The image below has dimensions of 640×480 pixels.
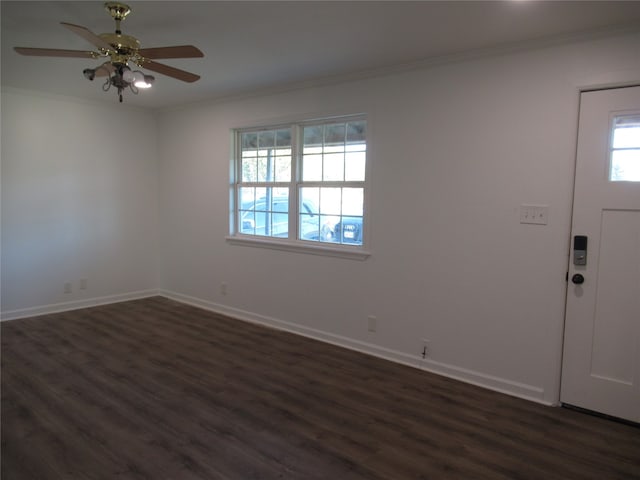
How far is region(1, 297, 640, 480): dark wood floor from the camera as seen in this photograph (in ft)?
7.30

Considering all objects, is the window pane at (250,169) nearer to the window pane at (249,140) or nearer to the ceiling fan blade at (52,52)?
the window pane at (249,140)

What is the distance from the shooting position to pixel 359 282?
3904 millimetres

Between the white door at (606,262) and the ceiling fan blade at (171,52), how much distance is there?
243 cm

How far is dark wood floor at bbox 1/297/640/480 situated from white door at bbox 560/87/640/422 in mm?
233

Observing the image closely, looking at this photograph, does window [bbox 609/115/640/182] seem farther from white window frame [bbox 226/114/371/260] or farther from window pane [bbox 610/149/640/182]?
white window frame [bbox 226/114/371/260]

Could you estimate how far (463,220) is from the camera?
328cm

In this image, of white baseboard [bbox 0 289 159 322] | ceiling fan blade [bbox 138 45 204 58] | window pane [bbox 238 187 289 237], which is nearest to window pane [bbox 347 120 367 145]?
window pane [bbox 238 187 289 237]

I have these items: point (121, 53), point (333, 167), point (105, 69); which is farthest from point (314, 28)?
point (333, 167)

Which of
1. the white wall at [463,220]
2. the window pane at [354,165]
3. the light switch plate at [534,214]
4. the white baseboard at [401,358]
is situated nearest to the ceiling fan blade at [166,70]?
the white wall at [463,220]

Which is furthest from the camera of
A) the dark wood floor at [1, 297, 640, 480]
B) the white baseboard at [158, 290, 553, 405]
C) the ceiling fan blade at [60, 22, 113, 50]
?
the white baseboard at [158, 290, 553, 405]

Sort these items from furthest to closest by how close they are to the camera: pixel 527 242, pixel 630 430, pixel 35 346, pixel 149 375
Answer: pixel 35 346, pixel 149 375, pixel 527 242, pixel 630 430

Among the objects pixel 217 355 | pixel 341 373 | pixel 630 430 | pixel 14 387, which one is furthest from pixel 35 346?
pixel 630 430

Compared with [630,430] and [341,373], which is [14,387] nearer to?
[341,373]

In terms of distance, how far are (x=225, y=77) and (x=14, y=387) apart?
9.87 feet
